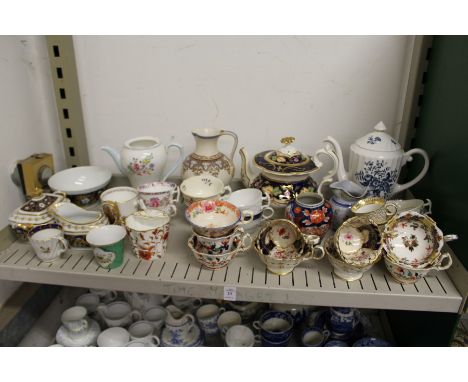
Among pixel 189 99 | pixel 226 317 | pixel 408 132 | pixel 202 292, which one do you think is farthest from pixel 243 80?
pixel 226 317

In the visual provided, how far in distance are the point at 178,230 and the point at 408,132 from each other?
27.4 inches

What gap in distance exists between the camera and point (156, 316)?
124 centimetres

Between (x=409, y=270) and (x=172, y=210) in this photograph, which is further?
(x=172, y=210)

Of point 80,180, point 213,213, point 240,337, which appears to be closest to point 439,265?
point 213,213

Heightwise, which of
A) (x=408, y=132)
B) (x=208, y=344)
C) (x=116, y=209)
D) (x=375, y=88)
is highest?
(x=375, y=88)

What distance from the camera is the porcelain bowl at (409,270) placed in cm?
79

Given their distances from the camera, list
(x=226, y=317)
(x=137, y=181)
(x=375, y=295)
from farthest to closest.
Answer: (x=226, y=317)
(x=137, y=181)
(x=375, y=295)

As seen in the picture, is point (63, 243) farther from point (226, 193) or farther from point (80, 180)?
point (226, 193)

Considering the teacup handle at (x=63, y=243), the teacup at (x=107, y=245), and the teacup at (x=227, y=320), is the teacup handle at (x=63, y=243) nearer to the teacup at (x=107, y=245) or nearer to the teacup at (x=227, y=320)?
the teacup at (x=107, y=245)

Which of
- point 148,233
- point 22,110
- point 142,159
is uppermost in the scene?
point 22,110

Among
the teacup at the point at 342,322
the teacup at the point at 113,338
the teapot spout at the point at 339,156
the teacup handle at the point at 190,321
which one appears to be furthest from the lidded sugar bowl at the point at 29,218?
the teacup at the point at 342,322

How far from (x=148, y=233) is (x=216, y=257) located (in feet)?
0.51

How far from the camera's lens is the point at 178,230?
99 centimetres

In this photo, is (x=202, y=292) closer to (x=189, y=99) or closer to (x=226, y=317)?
(x=226, y=317)
